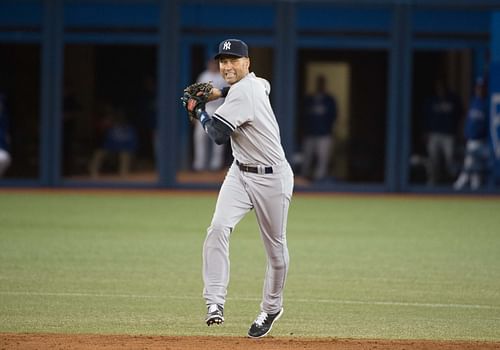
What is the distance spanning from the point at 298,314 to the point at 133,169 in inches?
500

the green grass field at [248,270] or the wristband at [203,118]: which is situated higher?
the wristband at [203,118]

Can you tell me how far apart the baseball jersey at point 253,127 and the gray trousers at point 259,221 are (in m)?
0.11

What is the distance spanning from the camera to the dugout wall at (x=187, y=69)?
2130 centimetres

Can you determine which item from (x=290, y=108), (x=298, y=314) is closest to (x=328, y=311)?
(x=298, y=314)

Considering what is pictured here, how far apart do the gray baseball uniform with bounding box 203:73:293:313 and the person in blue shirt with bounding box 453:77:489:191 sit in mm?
14028

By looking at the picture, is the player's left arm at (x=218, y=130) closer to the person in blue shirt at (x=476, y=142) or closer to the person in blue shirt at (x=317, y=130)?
the person in blue shirt at (x=317, y=130)

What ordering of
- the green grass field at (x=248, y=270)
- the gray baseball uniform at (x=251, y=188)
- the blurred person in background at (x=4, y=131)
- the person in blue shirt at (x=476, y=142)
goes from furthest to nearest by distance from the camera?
the person in blue shirt at (x=476, y=142), the blurred person in background at (x=4, y=131), the green grass field at (x=248, y=270), the gray baseball uniform at (x=251, y=188)

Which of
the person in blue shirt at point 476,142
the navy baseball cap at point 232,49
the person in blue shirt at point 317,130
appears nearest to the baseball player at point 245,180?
the navy baseball cap at point 232,49

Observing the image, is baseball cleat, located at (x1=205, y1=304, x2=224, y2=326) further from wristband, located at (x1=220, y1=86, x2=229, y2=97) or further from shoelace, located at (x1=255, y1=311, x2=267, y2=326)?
wristband, located at (x1=220, y1=86, x2=229, y2=97)

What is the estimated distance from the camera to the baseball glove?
7.94 meters

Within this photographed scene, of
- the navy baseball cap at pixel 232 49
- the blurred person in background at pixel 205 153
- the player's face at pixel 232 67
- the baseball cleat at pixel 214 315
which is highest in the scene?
the navy baseball cap at pixel 232 49

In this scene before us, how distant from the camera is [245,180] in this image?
7926 millimetres

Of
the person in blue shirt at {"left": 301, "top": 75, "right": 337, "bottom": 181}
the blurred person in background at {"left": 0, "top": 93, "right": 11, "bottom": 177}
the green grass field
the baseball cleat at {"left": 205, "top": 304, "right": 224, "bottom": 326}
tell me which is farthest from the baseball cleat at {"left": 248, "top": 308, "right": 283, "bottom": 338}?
the person in blue shirt at {"left": 301, "top": 75, "right": 337, "bottom": 181}

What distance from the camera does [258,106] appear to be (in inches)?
310
